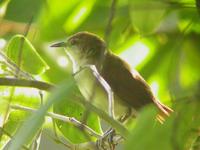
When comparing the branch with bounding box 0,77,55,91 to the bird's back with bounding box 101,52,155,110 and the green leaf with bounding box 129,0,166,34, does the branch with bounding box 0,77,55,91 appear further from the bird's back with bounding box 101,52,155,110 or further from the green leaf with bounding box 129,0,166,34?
the bird's back with bounding box 101,52,155,110

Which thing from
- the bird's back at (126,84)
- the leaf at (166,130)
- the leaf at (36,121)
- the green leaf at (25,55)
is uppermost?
the green leaf at (25,55)

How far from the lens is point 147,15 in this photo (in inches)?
17.5

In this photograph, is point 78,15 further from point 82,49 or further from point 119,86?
point 82,49

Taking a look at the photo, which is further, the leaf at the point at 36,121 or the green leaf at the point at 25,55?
the green leaf at the point at 25,55

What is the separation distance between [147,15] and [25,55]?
0.18 m

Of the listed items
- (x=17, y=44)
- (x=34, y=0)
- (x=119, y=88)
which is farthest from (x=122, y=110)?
(x=34, y=0)

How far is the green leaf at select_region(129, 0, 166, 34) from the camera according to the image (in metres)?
0.44

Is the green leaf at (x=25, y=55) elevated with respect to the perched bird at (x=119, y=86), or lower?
elevated

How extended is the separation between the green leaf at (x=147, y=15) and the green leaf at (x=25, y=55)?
0.52 feet

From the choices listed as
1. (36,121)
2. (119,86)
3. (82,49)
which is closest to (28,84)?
(36,121)

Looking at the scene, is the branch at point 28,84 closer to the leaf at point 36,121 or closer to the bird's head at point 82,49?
the leaf at point 36,121

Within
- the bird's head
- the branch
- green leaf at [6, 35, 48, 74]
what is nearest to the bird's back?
the bird's head

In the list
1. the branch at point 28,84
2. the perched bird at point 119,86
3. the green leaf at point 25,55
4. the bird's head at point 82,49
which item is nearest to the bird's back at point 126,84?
the perched bird at point 119,86

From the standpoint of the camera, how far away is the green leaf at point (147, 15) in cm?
44
